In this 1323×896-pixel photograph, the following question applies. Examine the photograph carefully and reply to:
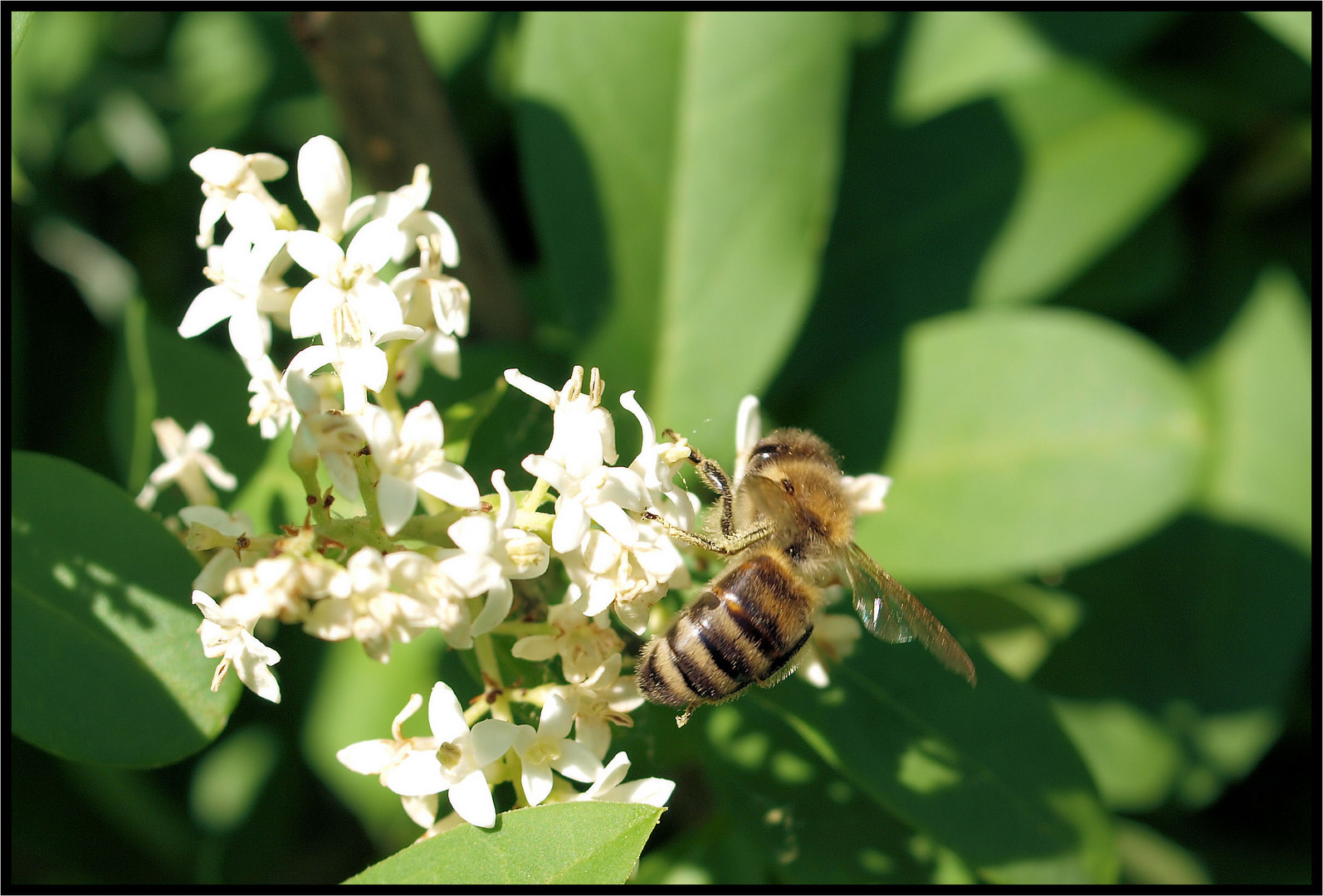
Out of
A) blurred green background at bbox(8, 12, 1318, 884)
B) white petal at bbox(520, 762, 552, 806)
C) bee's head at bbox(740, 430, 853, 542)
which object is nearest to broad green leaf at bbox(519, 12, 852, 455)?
blurred green background at bbox(8, 12, 1318, 884)

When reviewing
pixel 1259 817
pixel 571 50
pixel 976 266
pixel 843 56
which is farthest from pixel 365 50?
pixel 1259 817

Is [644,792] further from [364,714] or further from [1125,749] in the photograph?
[1125,749]

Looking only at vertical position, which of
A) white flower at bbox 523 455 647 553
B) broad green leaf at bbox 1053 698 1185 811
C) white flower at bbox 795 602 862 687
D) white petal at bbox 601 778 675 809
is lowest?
broad green leaf at bbox 1053 698 1185 811

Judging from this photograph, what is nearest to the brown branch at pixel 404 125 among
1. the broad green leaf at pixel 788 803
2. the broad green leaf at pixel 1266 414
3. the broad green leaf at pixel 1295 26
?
the broad green leaf at pixel 788 803

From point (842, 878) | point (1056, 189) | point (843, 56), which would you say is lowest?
point (842, 878)

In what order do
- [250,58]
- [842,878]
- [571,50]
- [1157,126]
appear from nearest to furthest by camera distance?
[842,878], [571,50], [1157,126], [250,58]

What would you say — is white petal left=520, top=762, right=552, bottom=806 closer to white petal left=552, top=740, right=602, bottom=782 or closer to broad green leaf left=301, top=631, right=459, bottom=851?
white petal left=552, top=740, right=602, bottom=782

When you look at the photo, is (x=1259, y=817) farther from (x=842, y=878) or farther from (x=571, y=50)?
(x=571, y=50)
